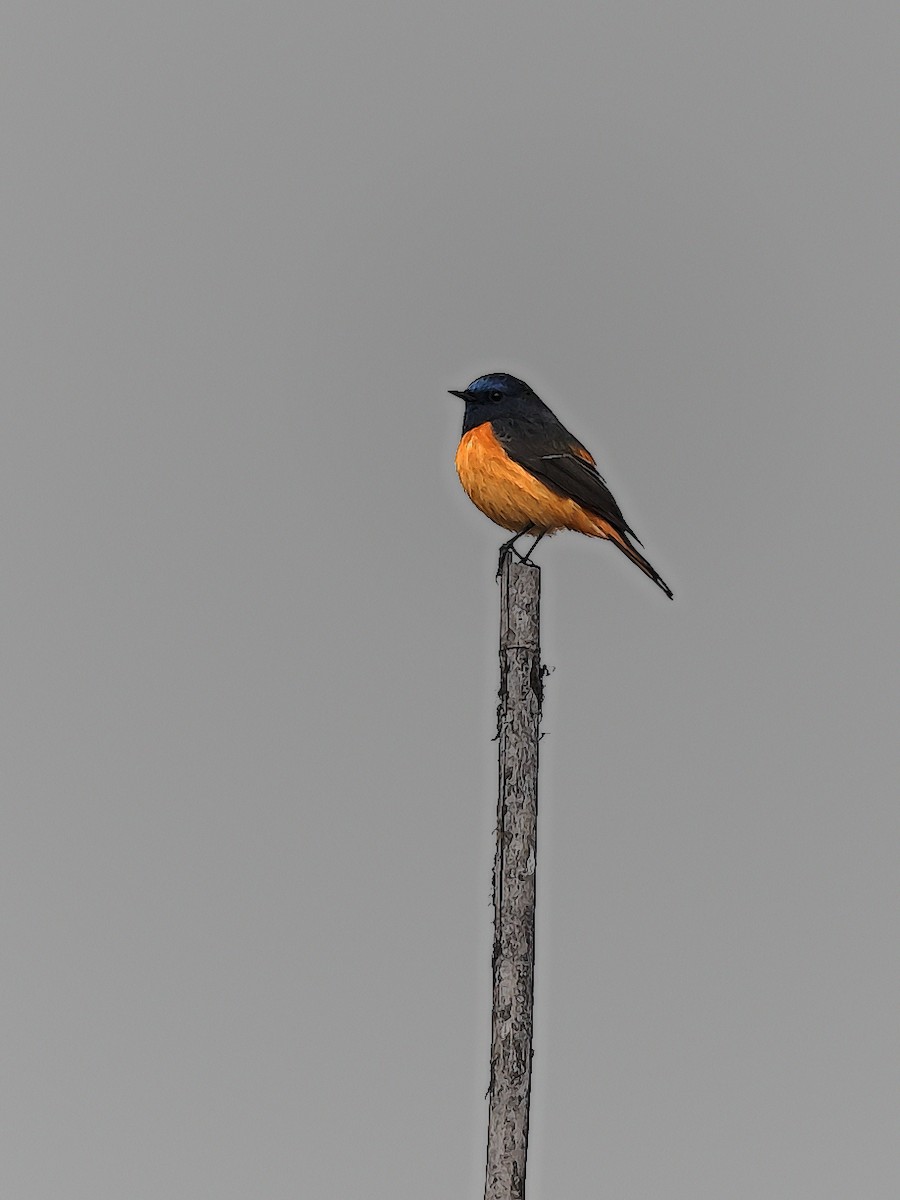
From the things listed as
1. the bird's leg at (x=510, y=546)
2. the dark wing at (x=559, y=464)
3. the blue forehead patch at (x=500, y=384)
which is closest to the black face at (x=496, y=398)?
the blue forehead patch at (x=500, y=384)

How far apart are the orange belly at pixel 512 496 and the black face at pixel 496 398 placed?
187mm

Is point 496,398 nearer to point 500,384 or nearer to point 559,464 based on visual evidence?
point 500,384

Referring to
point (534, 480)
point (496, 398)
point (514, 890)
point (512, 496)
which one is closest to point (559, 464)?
point (534, 480)

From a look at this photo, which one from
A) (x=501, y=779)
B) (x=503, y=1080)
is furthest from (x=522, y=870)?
(x=503, y=1080)

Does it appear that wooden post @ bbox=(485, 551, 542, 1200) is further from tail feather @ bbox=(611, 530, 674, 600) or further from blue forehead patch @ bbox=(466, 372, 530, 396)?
blue forehead patch @ bbox=(466, 372, 530, 396)

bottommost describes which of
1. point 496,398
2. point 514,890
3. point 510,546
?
point 514,890

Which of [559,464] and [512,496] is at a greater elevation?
[559,464]

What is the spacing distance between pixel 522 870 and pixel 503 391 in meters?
3.01

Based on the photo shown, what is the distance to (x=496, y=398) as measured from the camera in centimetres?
850

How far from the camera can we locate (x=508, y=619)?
760 centimetres

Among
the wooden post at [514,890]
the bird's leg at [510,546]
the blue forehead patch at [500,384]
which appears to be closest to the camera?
the wooden post at [514,890]

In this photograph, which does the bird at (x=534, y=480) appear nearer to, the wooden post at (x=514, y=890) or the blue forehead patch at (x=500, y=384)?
the blue forehead patch at (x=500, y=384)

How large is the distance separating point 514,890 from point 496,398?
3.07m

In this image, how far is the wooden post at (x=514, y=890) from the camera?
7027 mm
